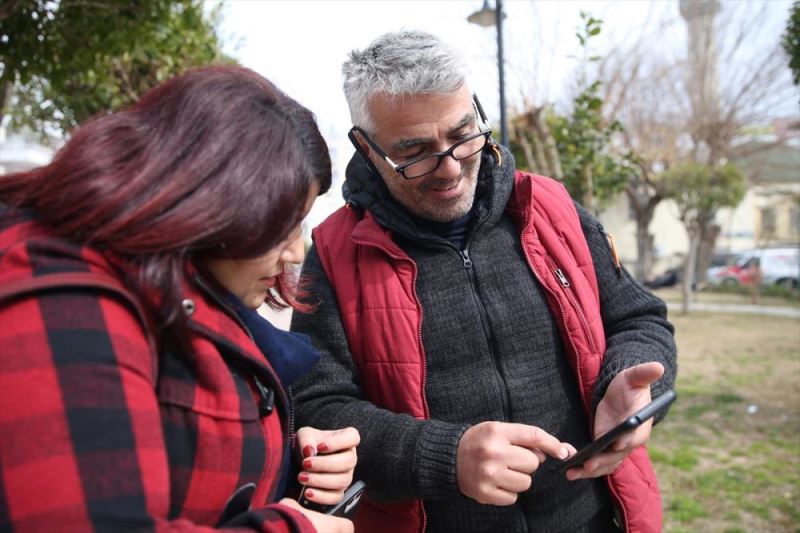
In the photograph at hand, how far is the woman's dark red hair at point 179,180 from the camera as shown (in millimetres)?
947

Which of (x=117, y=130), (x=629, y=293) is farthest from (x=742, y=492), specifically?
(x=117, y=130)

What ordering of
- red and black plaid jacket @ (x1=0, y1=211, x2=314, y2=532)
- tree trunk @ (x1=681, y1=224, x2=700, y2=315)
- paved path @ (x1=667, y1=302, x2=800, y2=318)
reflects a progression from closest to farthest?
red and black plaid jacket @ (x1=0, y1=211, x2=314, y2=532) < paved path @ (x1=667, y1=302, x2=800, y2=318) < tree trunk @ (x1=681, y1=224, x2=700, y2=315)

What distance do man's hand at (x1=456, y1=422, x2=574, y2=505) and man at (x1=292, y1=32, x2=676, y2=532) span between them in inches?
6.4

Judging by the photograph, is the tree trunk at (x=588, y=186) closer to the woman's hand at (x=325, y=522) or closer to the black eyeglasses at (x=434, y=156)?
the black eyeglasses at (x=434, y=156)

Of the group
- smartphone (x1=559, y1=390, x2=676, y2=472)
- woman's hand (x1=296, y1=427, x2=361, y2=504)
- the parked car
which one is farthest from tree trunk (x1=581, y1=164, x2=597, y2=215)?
the parked car

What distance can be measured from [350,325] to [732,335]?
41.2 feet

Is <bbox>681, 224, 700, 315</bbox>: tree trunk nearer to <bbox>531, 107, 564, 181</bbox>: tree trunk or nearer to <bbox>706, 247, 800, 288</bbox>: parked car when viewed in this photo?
<bbox>706, 247, 800, 288</bbox>: parked car

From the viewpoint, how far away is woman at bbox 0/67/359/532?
822 mm

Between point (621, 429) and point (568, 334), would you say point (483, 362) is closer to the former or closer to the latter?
point (568, 334)

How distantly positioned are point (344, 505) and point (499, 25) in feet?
18.5

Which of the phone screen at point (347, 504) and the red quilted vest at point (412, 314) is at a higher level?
the red quilted vest at point (412, 314)

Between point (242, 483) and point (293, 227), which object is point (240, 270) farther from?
point (242, 483)

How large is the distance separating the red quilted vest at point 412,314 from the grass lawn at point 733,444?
116 inches

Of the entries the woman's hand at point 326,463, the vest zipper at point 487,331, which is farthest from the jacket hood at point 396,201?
the woman's hand at point 326,463
